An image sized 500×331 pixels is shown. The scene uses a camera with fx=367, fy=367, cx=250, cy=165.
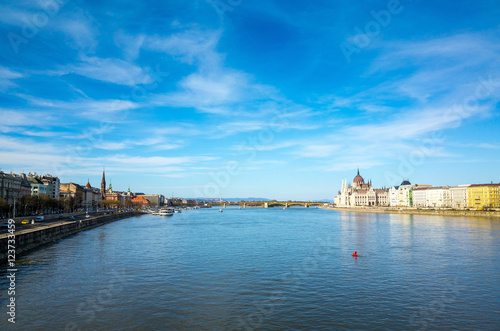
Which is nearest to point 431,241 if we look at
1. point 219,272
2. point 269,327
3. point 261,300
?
point 219,272

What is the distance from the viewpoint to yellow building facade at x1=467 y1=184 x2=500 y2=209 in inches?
5394

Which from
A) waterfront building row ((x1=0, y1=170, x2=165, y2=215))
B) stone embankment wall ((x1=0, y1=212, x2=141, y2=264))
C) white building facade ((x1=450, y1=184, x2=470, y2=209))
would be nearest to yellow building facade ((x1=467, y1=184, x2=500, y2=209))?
white building facade ((x1=450, y1=184, x2=470, y2=209))

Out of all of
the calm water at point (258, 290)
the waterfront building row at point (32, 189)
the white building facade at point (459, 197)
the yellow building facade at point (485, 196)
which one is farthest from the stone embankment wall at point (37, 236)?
the white building facade at point (459, 197)

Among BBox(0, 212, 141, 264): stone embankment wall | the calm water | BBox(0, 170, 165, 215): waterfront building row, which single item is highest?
BBox(0, 170, 165, 215): waterfront building row

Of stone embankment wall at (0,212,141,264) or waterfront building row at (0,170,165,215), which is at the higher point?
waterfront building row at (0,170,165,215)

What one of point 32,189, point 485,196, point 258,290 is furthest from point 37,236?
point 485,196

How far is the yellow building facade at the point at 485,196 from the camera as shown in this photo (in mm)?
137000

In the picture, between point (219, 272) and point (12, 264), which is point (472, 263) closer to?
point (219, 272)

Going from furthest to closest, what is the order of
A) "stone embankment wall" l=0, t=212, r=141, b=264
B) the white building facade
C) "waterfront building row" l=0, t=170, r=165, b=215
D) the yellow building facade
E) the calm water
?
the white building facade < the yellow building facade < "waterfront building row" l=0, t=170, r=165, b=215 < "stone embankment wall" l=0, t=212, r=141, b=264 < the calm water

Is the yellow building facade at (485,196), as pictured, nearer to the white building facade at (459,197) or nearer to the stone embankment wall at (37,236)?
the white building facade at (459,197)

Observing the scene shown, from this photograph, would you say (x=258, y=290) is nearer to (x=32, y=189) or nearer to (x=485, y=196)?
(x=32, y=189)

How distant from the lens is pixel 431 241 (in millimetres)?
46656

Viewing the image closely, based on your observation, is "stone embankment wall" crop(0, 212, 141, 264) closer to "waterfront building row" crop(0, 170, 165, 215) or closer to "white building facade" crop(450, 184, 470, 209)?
"waterfront building row" crop(0, 170, 165, 215)

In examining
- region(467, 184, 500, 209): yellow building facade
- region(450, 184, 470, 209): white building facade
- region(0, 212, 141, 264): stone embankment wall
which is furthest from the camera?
region(450, 184, 470, 209): white building facade
